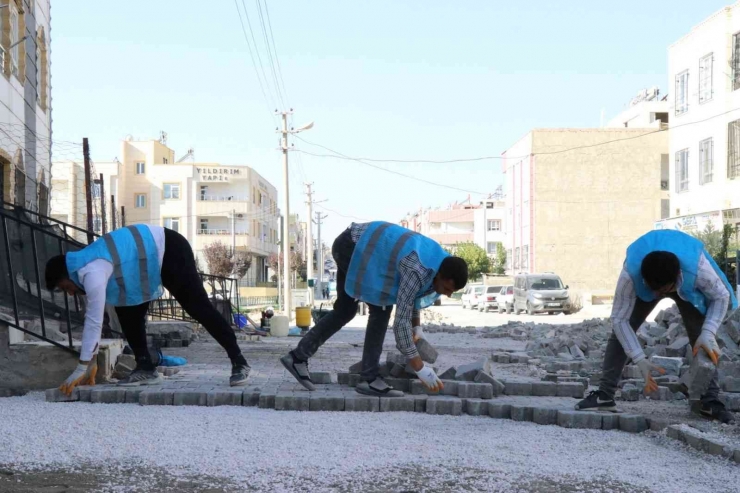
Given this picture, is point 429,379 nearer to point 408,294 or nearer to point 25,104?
point 408,294

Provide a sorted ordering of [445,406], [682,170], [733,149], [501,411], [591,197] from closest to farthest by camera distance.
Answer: [501,411], [445,406], [733,149], [682,170], [591,197]

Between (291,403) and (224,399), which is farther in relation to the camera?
(224,399)

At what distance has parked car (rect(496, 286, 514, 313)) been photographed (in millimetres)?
35125

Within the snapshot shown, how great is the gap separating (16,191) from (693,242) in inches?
457

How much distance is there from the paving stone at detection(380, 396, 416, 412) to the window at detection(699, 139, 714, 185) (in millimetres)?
24407

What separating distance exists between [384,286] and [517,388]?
137 cm

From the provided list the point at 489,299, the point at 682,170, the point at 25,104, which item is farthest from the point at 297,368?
the point at 489,299

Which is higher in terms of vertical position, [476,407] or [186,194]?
[186,194]

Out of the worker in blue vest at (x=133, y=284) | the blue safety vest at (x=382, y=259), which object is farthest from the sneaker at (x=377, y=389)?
the worker in blue vest at (x=133, y=284)

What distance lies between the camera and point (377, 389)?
613 centimetres

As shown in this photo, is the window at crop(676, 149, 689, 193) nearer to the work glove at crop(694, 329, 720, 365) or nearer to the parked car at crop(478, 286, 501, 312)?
the parked car at crop(478, 286, 501, 312)

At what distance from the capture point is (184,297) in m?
6.50

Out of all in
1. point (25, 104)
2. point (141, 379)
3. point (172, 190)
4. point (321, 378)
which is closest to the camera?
point (141, 379)

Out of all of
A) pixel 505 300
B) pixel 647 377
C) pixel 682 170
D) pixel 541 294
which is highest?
pixel 682 170
